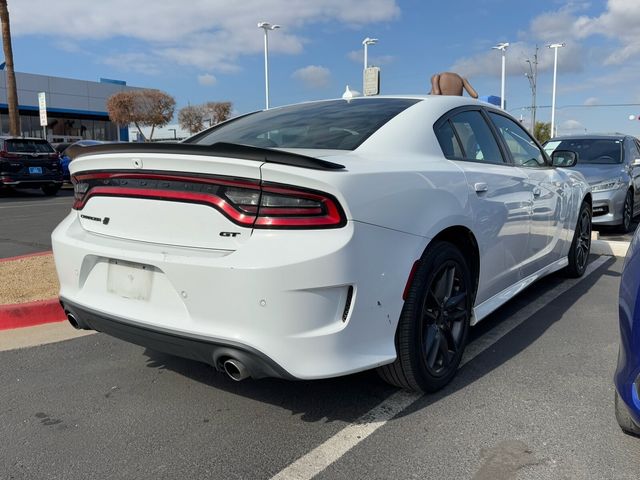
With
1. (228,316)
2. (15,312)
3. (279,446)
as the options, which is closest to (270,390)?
(279,446)

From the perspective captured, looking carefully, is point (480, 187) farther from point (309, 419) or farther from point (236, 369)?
point (236, 369)

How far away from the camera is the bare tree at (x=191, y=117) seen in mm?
43438

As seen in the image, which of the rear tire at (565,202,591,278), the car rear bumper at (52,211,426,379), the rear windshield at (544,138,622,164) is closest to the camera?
the car rear bumper at (52,211,426,379)

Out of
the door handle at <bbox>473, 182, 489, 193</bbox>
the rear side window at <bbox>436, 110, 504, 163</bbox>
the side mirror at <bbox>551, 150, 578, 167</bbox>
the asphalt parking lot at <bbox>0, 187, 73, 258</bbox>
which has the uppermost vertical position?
the rear side window at <bbox>436, 110, 504, 163</bbox>

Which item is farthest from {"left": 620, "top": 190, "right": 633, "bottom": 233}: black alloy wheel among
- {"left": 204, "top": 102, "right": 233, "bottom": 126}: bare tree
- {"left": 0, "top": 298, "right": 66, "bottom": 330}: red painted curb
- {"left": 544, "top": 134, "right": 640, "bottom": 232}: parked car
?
{"left": 204, "top": 102, "right": 233, "bottom": 126}: bare tree

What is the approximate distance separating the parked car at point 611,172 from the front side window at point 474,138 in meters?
5.30

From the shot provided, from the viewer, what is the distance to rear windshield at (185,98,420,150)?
10.1ft

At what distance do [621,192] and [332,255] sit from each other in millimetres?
7773

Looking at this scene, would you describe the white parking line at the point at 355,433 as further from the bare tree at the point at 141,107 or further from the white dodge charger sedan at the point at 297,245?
the bare tree at the point at 141,107

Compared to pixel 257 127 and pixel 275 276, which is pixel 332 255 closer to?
pixel 275 276

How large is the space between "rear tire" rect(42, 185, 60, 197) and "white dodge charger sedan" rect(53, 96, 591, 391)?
Result: 49.7 ft

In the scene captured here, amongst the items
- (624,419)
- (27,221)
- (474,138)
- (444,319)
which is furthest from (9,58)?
(624,419)

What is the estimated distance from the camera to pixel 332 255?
7.49 ft

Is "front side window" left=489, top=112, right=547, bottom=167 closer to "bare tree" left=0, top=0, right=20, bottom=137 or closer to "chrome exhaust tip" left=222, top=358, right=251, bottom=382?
"chrome exhaust tip" left=222, top=358, right=251, bottom=382
